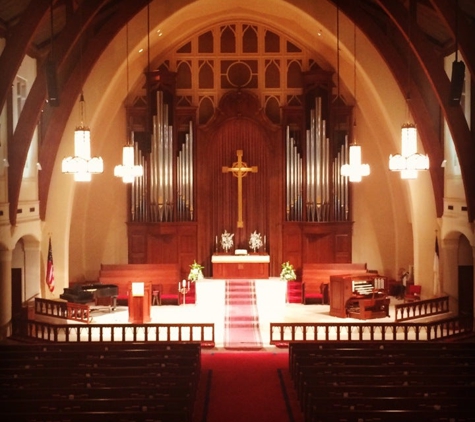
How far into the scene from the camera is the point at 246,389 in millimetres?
14898

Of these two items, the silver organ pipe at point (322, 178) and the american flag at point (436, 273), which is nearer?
the american flag at point (436, 273)

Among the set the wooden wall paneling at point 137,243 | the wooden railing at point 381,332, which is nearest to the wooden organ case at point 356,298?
the wooden railing at point 381,332

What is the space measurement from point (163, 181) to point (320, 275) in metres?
5.74

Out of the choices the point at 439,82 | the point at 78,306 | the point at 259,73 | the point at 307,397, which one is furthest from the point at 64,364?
the point at 259,73

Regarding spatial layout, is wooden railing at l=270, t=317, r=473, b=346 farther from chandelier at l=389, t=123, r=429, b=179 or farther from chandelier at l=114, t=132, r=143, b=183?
chandelier at l=114, t=132, r=143, b=183

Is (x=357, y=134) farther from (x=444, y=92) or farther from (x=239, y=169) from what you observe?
(x=444, y=92)

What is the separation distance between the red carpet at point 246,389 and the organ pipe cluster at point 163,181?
949 centimetres

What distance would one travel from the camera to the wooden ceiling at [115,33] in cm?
1723

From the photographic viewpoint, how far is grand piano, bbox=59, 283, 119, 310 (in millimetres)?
21734

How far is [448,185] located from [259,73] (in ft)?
26.2

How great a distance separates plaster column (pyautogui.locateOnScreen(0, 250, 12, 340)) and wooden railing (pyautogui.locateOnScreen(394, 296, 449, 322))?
29.6ft

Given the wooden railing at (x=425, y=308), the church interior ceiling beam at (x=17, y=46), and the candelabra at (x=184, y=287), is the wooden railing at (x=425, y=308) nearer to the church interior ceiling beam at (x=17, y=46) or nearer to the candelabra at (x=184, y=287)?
the candelabra at (x=184, y=287)

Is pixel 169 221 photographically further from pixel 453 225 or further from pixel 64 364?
pixel 64 364

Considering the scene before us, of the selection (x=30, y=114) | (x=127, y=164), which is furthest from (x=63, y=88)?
(x=127, y=164)
